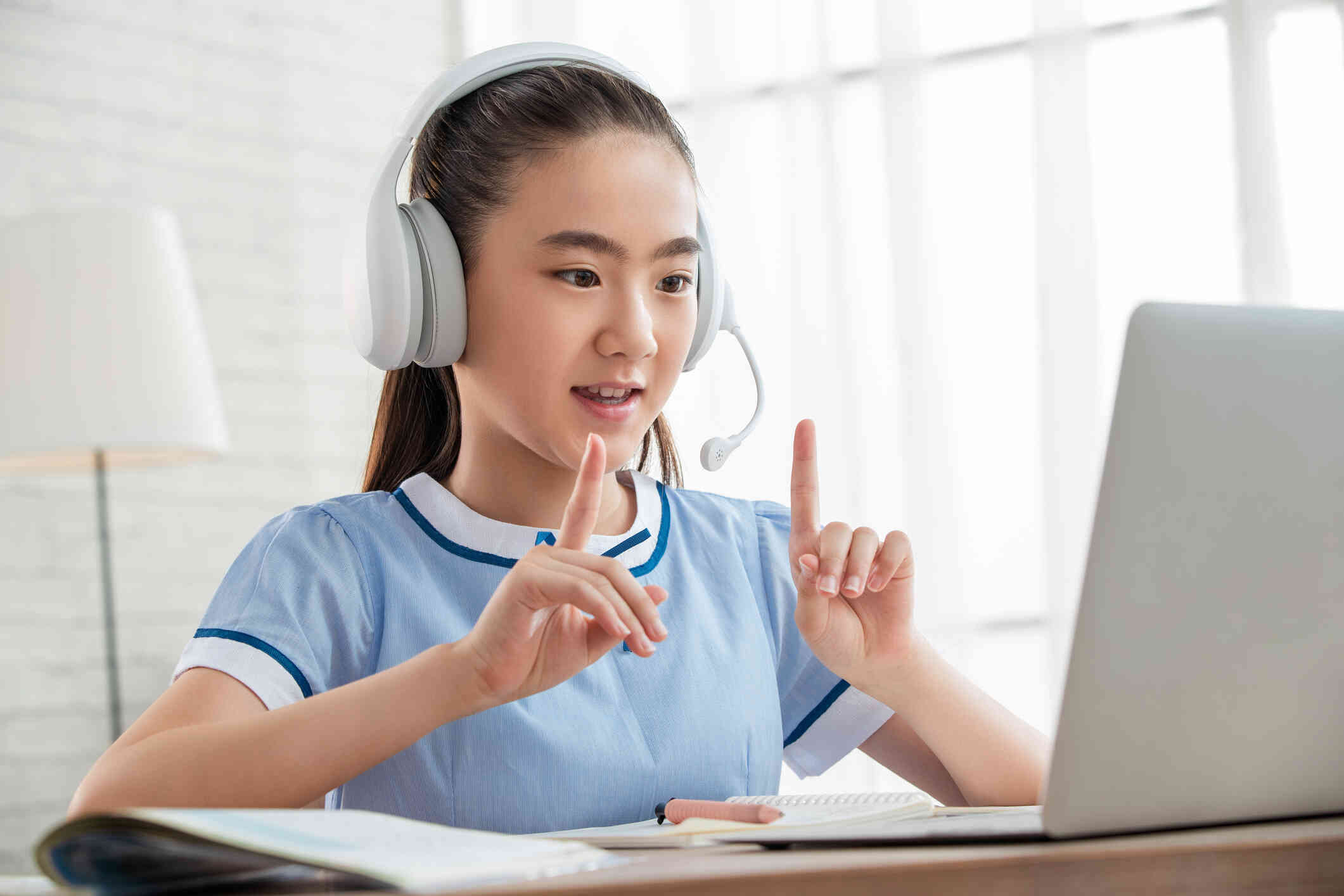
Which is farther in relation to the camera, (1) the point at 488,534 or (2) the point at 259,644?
(1) the point at 488,534

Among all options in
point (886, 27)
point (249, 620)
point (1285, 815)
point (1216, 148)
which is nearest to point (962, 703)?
point (1285, 815)

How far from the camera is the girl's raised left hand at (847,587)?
0.97m


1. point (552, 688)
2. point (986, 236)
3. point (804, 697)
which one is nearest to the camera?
point (552, 688)

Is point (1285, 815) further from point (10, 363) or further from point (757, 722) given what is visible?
point (10, 363)

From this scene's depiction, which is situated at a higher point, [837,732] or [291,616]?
[291,616]

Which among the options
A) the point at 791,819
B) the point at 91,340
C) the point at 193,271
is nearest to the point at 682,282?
the point at 791,819

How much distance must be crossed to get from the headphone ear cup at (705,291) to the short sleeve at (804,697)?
0.21m

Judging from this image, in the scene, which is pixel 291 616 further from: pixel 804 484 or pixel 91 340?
pixel 91 340

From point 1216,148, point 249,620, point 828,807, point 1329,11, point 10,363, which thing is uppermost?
point 1329,11

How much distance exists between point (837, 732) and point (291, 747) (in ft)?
1.83

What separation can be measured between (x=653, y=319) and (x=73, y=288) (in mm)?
1635

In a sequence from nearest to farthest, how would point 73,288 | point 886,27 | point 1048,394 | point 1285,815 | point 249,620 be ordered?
point 1285,815 < point 249,620 < point 73,288 < point 1048,394 < point 886,27

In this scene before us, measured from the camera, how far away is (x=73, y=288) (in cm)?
239

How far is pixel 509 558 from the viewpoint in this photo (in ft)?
3.83
